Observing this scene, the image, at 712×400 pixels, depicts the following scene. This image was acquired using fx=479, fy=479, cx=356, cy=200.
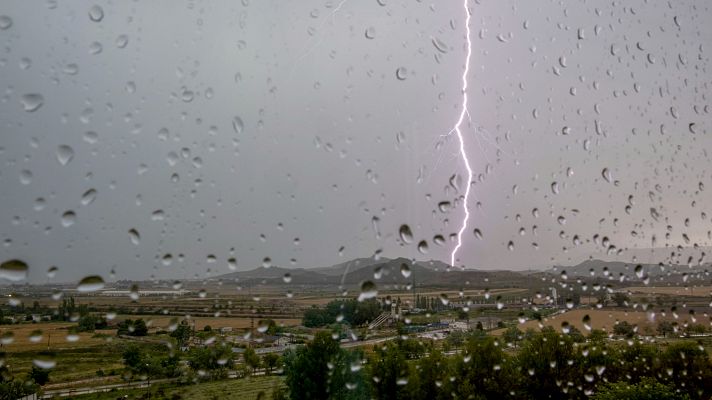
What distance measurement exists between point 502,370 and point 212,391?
6.08 meters

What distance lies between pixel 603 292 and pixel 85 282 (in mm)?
4744

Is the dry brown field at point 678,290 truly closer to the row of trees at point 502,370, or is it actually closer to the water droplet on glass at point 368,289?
the row of trees at point 502,370

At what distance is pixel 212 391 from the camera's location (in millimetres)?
4375

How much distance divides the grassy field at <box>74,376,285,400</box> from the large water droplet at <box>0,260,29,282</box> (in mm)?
1865

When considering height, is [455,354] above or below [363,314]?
below

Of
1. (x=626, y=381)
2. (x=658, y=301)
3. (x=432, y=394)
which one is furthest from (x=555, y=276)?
(x=626, y=381)

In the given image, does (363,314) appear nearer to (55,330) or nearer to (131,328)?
(131,328)

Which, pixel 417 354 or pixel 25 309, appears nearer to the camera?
pixel 25 309

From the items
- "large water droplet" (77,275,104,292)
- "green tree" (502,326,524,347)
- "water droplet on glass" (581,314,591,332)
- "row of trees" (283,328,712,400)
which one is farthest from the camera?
"green tree" (502,326,524,347)

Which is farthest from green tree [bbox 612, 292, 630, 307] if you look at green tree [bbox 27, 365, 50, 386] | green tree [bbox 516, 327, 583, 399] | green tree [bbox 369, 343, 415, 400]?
Answer: green tree [bbox 27, 365, 50, 386]

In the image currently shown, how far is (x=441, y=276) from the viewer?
3.83m

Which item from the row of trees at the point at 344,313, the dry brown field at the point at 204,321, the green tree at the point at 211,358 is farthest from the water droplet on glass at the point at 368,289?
the green tree at the point at 211,358

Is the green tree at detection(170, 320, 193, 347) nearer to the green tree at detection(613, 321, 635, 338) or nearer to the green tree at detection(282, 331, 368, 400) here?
the green tree at detection(282, 331, 368, 400)

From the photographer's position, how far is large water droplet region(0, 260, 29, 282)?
1872mm
